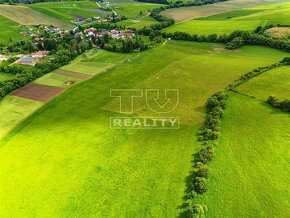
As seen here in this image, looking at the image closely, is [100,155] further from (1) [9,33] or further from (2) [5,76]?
(1) [9,33]

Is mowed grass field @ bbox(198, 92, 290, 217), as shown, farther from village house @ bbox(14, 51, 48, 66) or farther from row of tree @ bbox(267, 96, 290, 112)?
village house @ bbox(14, 51, 48, 66)

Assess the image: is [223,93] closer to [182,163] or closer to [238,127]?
[238,127]

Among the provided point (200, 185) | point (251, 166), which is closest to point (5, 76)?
point (200, 185)

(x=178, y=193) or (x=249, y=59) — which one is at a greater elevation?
(x=249, y=59)

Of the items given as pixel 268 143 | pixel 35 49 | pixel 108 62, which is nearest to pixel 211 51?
pixel 108 62

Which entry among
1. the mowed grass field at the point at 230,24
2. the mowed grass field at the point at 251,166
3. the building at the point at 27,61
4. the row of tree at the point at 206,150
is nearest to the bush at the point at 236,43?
the mowed grass field at the point at 230,24

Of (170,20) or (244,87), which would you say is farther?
(170,20)
